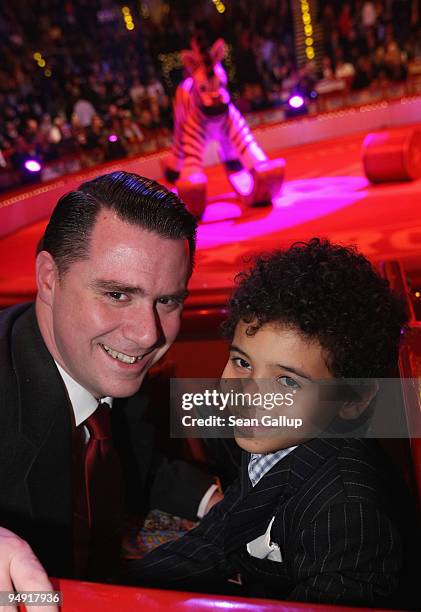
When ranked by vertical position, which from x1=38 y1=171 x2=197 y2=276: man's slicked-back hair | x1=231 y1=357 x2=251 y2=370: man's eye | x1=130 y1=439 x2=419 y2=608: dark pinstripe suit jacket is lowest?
x1=130 y1=439 x2=419 y2=608: dark pinstripe suit jacket

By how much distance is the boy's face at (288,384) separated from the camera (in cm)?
109

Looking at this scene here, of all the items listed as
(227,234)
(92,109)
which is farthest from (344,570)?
(92,109)

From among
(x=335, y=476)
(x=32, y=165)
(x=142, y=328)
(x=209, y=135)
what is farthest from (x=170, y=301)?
(x=32, y=165)

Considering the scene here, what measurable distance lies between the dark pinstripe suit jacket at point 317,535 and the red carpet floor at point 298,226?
133 centimetres

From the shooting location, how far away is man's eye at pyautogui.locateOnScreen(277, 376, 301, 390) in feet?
3.60

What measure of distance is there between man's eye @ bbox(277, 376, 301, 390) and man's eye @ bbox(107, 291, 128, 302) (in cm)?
31

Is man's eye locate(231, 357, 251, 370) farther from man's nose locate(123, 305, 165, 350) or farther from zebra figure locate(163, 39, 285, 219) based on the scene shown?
zebra figure locate(163, 39, 285, 219)

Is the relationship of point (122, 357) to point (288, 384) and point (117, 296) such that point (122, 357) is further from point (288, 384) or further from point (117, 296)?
point (288, 384)

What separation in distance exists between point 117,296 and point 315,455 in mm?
438

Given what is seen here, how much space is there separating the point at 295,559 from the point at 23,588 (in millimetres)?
437

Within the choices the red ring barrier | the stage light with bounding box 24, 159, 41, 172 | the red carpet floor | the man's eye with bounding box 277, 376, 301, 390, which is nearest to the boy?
the man's eye with bounding box 277, 376, 301, 390

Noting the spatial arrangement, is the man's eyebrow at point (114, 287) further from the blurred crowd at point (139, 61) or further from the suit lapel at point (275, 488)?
the blurred crowd at point (139, 61)

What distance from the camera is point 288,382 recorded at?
1103mm

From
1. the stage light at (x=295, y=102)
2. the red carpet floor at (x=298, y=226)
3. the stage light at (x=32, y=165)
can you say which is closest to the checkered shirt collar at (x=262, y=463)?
the red carpet floor at (x=298, y=226)
